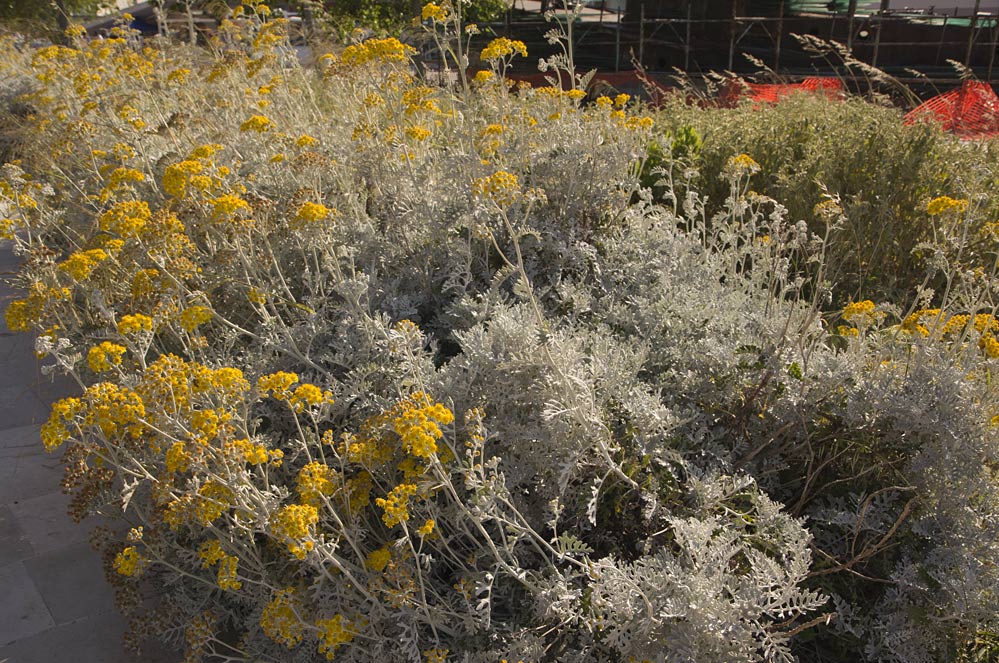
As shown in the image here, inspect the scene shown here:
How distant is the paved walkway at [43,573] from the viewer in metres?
2.43

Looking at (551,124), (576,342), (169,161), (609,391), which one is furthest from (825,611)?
(169,161)

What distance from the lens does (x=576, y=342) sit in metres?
2.31

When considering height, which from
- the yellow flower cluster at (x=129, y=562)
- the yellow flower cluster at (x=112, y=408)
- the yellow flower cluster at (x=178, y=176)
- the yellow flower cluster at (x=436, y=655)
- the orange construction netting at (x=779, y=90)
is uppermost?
the yellow flower cluster at (x=178, y=176)

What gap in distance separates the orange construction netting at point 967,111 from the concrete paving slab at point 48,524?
17.8ft

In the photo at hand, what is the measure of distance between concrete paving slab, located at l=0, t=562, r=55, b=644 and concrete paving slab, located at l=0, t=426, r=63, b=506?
0.48 metres

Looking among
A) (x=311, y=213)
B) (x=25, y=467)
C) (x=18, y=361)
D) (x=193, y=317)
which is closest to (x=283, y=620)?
(x=193, y=317)

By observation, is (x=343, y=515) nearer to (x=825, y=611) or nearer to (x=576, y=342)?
(x=576, y=342)

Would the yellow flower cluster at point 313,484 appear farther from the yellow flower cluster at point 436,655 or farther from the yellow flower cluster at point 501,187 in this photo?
the yellow flower cluster at point 501,187

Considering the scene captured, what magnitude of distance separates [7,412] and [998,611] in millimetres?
4211

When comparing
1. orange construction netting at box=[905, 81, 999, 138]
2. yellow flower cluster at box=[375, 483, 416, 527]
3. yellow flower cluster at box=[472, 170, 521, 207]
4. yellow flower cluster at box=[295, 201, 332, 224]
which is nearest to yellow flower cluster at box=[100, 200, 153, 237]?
yellow flower cluster at box=[295, 201, 332, 224]

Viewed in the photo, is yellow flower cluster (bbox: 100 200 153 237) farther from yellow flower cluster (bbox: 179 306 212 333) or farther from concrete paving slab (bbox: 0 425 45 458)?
concrete paving slab (bbox: 0 425 45 458)

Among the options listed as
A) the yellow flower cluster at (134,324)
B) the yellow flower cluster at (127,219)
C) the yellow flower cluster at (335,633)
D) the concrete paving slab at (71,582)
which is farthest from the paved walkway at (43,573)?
the yellow flower cluster at (127,219)

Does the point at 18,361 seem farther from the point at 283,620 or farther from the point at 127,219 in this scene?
the point at 283,620

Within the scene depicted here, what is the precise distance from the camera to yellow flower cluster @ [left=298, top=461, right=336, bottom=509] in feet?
5.88
